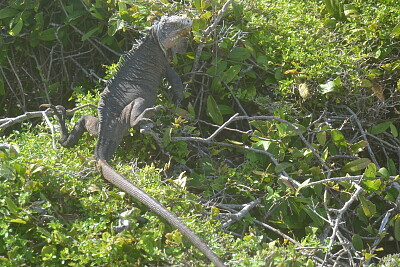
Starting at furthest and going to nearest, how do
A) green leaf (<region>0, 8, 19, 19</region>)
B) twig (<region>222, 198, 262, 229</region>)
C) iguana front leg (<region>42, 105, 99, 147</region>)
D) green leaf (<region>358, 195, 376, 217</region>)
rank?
green leaf (<region>0, 8, 19, 19</region>)
iguana front leg (<region>42, 105, 99, 147</region>)
green leaf (<region>358, 195, 376, 217</region>)
twig (<region>222, 198, 262, 229</region>)

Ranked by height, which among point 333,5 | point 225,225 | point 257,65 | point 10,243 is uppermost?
point 333,5

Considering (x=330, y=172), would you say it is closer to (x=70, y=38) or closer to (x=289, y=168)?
(x=289, y=168)

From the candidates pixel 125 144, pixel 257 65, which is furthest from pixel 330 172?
pixel 125 144

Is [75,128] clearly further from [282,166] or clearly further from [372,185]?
[372,185]

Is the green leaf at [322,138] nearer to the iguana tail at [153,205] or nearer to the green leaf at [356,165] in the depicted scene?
the green leaf at [356,165]

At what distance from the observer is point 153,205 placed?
2932 millimetres

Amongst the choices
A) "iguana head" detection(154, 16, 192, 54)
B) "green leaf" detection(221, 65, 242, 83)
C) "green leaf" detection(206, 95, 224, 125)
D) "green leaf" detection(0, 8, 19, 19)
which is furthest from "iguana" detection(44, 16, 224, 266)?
"green leaf" detection(0, 8, 19, 19)

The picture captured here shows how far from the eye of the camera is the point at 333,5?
4.52 m

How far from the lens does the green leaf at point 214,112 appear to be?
13.3 ft

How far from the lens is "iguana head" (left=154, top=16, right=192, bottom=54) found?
404 cm

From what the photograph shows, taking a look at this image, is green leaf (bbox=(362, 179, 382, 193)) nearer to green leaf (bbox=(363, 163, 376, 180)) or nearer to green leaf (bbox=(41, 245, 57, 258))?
green leaf (bbox=(363, 163, 376, 180))

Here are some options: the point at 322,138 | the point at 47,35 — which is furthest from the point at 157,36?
the point at 322,138

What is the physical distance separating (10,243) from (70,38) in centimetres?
270

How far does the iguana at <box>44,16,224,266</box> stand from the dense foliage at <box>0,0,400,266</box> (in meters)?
0.11
